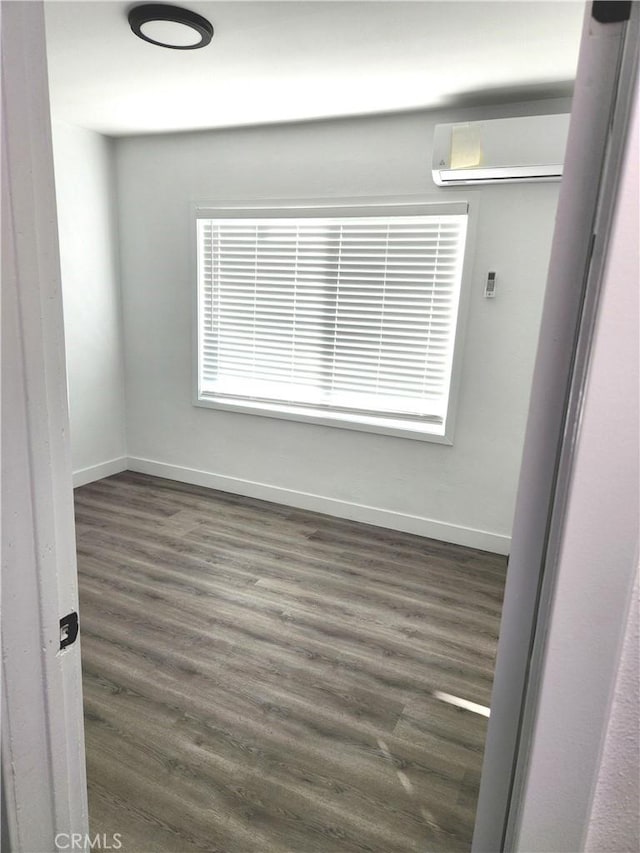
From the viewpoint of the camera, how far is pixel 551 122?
2611 mm

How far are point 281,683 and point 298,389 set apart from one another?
6.93 ft

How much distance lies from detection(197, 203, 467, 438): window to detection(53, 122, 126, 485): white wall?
2.59 feet

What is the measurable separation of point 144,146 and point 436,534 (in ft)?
11.5

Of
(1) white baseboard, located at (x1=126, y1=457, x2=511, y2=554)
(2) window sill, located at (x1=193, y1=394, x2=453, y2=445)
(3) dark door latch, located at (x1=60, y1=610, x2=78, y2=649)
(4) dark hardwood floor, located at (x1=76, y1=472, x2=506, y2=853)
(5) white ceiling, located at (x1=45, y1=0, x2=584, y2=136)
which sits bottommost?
(4) dark hardwood floor, located at (x1=76, y1=472, x2=506, y2=853)

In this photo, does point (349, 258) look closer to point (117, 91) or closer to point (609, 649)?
point (117, 91)

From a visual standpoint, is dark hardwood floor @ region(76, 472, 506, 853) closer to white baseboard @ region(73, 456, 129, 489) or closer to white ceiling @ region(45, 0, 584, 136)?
white baseboard @ region(73, 456, 129, 489)

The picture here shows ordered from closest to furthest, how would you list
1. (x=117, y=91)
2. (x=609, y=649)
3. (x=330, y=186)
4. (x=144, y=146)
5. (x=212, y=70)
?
1. (x=609, y=649)
2. (x=212, y=70)
3. (x=117, y=91)
4. (x=330, y=186)
5. (x=144, y=146)

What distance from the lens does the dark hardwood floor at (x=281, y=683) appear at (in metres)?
1.57

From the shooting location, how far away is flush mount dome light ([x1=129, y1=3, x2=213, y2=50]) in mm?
2006

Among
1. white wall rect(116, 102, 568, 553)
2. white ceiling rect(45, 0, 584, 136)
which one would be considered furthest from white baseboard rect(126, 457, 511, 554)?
white ceiling rect(45, 0, 584, 136)

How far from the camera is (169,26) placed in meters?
2.08

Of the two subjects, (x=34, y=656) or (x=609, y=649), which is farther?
(x=34, y=656)

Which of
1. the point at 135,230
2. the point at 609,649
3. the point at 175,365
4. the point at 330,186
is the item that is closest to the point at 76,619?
the point at 609,649

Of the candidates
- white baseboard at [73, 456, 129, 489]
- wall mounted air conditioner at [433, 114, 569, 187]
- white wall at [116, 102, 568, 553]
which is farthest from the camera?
white baseboard at [73, 456, 129, 489]
